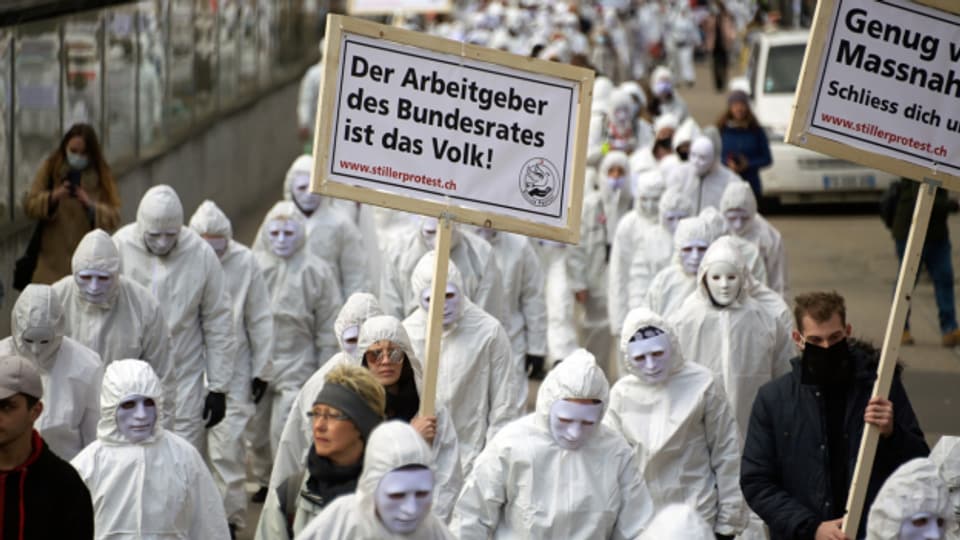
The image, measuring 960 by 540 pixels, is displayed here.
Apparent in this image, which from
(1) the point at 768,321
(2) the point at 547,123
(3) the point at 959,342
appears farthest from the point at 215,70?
(2) the point at 547,123

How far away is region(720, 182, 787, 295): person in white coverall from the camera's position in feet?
41.6

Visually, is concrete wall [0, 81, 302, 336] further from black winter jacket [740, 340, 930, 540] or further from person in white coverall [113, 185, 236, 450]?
black winter jacket [740, 340, 930, 540]

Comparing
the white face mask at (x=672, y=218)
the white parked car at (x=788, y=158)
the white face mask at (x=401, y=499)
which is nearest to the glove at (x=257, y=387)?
the white face mask at (x=672, y=218)

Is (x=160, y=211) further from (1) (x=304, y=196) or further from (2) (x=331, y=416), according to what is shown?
(2) (x=331, y=416)

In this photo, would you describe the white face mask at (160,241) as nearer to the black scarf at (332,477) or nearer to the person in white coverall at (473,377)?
the person in white coverall at (473,377)

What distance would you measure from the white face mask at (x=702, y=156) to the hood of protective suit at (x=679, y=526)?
9.44 m

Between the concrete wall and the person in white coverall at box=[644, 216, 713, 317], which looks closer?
the person in white coverall at box=[644, 216, 713, 317]

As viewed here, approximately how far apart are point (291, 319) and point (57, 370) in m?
3.40

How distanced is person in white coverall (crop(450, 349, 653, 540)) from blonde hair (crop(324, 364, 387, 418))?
1.24 m

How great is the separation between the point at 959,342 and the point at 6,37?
304 inches

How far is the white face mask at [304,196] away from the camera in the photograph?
42.5 feet

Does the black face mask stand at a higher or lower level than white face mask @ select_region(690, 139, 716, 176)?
lower

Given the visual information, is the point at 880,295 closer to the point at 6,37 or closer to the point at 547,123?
the point at 6,37

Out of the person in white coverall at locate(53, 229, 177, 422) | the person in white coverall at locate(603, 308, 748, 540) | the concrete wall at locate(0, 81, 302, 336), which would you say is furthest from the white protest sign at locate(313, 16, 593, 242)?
the concrete wall at locate(0, 81, 302, 336)
